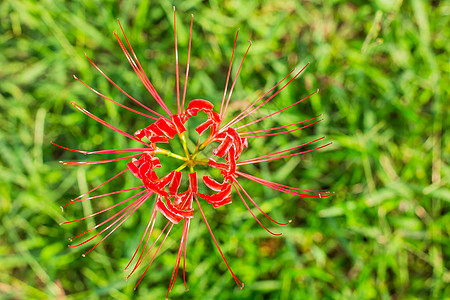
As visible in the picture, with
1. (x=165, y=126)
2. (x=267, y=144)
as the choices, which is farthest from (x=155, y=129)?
(x=267, y=144)

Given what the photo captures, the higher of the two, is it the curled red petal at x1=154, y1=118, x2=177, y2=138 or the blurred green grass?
the curled red petal at x1=154, y1=118, x2=177, y2=138

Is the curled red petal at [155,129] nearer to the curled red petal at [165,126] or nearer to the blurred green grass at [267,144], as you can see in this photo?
the curled red petal at [165,126]

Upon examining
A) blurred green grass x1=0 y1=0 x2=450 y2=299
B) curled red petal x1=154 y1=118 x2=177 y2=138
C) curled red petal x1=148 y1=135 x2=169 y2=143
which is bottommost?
blurred green grass x1=0 y1=0 x2=450 y2=299

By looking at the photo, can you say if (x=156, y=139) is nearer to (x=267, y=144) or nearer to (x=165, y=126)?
(x=165, y=126)

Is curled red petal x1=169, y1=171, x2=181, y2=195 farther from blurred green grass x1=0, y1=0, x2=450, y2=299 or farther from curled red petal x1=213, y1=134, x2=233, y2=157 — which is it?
blurred green grass x1=0, y1=0, x2=450, y2=299

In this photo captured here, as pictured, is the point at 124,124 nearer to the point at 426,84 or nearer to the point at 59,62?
the point at 59,62

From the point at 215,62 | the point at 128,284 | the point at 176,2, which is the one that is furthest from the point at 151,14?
the point at 128,284

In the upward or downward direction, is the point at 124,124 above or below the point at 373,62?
above

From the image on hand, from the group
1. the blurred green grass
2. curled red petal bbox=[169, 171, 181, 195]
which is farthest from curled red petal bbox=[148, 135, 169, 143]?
the blurred green grass
